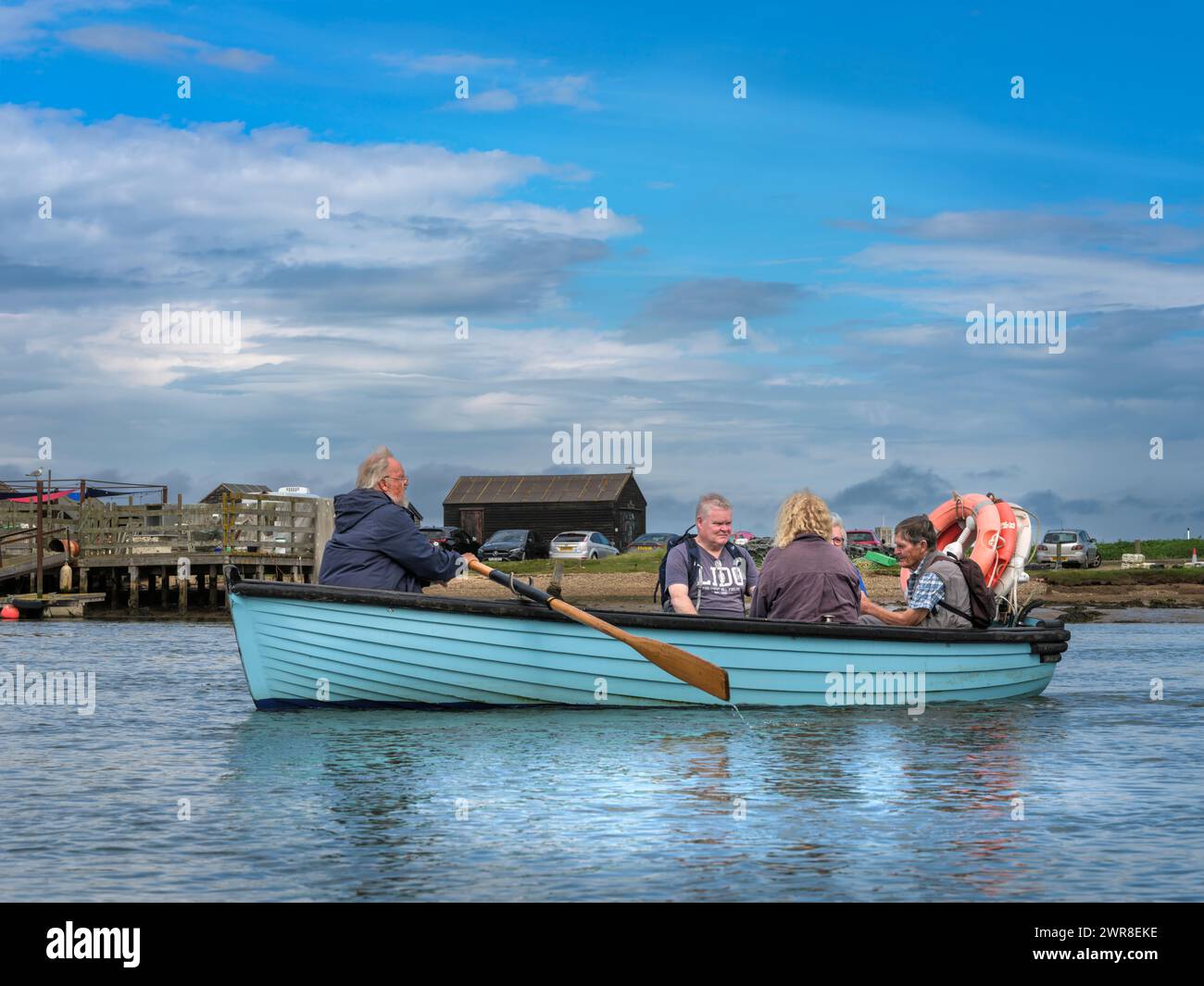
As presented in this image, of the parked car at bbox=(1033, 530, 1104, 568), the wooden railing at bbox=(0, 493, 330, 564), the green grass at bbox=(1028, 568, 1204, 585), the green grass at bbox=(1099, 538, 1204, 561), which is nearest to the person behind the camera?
Result: the wooden railing at bbox=(0, 493, 330, 564)

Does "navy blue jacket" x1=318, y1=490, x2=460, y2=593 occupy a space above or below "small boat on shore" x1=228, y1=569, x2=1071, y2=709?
above

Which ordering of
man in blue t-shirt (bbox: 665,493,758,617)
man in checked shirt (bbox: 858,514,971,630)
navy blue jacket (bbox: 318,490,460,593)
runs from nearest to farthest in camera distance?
navy blue jacket (bbox: 318,490,460,593)
man in blue t-shirt (bbox: 665,493,758,617)
man in checked shirt (bbox: 858,514,971,630)

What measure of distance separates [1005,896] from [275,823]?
411 centimetres

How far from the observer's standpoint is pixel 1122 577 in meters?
42.0

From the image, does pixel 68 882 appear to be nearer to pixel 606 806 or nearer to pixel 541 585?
pixel 606 806

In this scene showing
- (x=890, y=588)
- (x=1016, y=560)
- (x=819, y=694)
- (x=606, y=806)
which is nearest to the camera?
(x=606, y=806)

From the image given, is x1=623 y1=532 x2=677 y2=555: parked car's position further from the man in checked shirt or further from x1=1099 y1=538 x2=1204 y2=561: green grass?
the man in checked shirt

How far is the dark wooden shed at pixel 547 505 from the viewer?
68625 mm

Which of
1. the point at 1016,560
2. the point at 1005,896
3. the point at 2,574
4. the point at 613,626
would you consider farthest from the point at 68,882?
the point at 2,574

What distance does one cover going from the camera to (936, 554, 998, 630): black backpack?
1380 cm

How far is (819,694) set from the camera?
1341cm

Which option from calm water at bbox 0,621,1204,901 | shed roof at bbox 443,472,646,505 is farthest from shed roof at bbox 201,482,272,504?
calm water at bbox 0,621,1204,901

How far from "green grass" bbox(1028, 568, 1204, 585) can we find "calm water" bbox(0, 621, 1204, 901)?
27429 millimetres
